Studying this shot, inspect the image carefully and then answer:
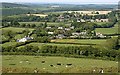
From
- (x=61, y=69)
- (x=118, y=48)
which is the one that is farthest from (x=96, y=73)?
(x=118, y=48)

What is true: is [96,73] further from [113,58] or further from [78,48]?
[78,48]

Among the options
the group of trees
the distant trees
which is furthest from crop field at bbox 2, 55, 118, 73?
the distant trees

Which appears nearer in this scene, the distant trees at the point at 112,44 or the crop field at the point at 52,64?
the crop field at the point at 52,64

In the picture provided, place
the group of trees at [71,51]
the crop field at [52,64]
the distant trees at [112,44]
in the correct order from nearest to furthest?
the crop field at [52,64], the group of trees at [71,51], the distant trees at [112,44]

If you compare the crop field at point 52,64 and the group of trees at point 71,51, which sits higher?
the group of trees at point 71,51

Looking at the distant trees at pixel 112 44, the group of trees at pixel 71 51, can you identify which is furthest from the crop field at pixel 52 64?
the distant trees at pixel 112 44

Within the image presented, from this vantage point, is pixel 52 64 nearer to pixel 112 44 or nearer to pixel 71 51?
pixel 71 51

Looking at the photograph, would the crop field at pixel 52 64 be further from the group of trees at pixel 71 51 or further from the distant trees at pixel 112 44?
the distant trees at pixel 112 44

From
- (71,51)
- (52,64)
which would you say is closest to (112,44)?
(71,51)

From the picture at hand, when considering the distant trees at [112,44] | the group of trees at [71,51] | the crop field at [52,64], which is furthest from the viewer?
the distant trees at [112,44]

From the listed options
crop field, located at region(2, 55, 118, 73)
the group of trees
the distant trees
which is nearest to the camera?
crop field, located at region(2, 55, 118, 73)

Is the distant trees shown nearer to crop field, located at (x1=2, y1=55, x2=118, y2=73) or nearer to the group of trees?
the group of trees
